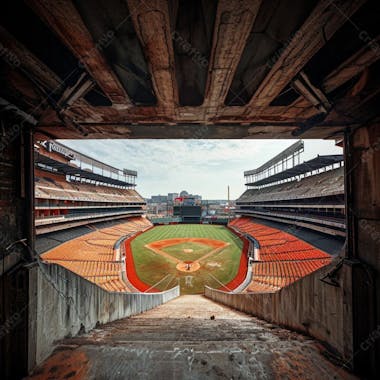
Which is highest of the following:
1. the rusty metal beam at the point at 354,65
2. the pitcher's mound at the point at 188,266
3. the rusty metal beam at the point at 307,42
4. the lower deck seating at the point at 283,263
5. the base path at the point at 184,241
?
the rusty metal beam at the point at 307,42

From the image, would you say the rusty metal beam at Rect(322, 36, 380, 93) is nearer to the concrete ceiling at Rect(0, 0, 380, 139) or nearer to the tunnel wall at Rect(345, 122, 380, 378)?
the concrete ceiling at Rect(0, 0, 380, 139)

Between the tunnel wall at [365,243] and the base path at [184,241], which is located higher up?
the tunnel wall at [365,243]

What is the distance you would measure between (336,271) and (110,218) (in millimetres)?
36893

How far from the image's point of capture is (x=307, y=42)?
204cm

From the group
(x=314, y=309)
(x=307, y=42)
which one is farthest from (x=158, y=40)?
(x=314, y=309)

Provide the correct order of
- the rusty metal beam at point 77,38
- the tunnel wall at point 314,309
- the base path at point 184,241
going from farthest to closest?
the base path at point 184,241 → the tunnel wall at point 314,309 → the rusty metal beam at point 77,38

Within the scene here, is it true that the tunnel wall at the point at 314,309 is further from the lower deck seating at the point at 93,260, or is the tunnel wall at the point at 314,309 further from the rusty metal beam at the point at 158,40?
the lower deck seating at the point at 93,260

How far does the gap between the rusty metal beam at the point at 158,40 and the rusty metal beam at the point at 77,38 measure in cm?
61

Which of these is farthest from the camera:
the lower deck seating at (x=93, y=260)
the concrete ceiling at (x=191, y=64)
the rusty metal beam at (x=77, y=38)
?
the lower deck seating at (x=93, y=260)

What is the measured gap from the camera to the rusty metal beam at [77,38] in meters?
1.70

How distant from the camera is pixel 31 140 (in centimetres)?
312

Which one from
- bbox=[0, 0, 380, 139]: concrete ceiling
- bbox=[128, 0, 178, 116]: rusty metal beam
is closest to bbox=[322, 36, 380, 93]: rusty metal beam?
bbox=[0, 0, 380, 139]: concrete ceiling

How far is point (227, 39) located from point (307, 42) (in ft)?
3.27

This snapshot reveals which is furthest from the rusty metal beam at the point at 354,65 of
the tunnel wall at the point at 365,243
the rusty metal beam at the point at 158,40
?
the rusty metal beam at the point at 158,40
